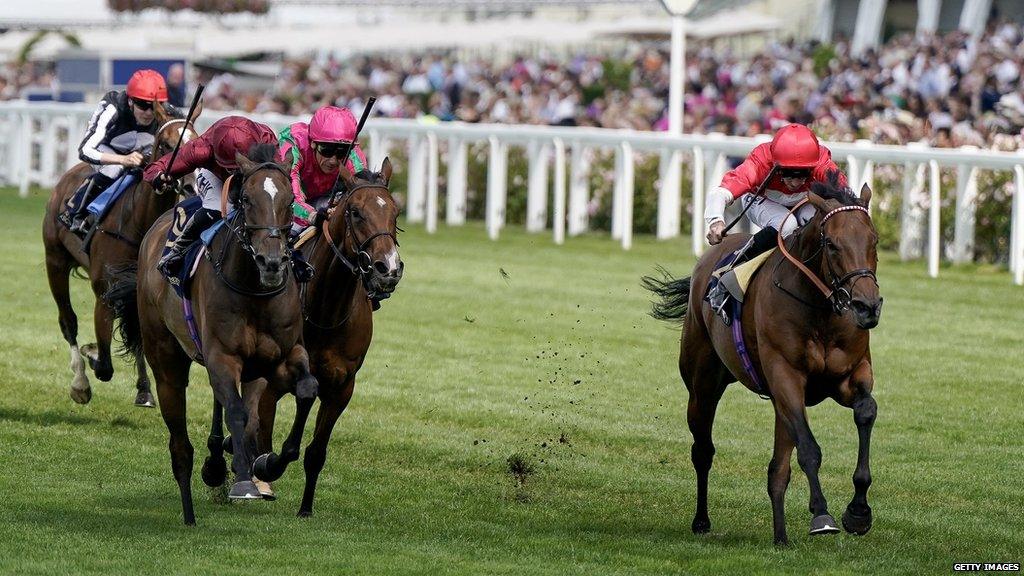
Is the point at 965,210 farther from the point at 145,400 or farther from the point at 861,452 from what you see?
the point at 861,452

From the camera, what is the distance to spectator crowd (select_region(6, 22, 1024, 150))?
62.4ft

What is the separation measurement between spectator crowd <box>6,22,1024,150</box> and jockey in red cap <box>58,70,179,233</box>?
28.1ft

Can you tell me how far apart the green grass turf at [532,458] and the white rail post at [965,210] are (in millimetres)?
942

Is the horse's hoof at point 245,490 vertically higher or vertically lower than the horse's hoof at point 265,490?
higher

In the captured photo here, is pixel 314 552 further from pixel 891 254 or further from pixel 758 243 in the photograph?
pixel 891 254

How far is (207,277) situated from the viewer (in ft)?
23.3

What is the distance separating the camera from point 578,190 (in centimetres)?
1883

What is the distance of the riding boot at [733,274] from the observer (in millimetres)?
7307

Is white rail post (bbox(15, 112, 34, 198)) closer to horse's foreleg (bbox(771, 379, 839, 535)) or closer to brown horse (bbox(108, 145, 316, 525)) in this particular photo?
brown horse (bbox(108, 145, 316, 525))

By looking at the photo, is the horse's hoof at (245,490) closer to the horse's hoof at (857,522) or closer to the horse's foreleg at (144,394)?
the horse's hoof at (857,522)

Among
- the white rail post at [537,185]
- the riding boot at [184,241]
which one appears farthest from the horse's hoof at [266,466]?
the white rail post at [537,185]

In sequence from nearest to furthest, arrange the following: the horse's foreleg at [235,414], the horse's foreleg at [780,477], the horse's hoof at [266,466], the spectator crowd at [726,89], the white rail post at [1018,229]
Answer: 1. the horse's foreleg at [235,414]
2. the horse's foreleg at [780,477]
3. the horse's hoof at [266,466]
4. the white rail post at [1018,229]
5. the spectator crowd at [726,89]

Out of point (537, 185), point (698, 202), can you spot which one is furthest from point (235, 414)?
point (537, 185)

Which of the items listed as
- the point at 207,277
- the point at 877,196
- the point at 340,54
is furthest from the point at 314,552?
the point at 340,54
